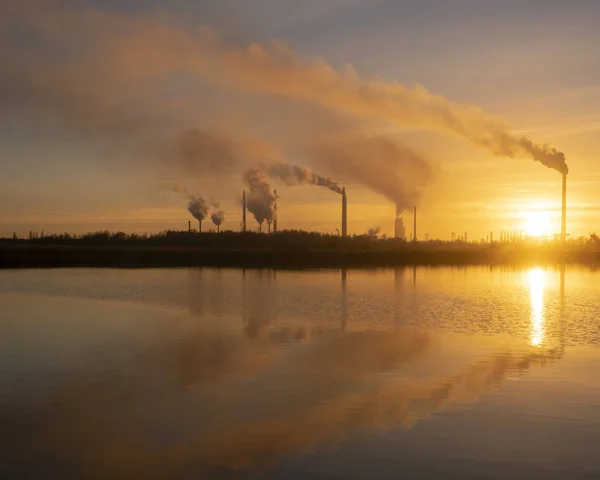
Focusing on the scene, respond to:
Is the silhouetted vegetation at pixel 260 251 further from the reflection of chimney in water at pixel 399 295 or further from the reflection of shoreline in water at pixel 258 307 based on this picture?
the reflection of shoreline in water at pixel 258 307

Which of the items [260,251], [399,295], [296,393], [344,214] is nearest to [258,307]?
[399,295]

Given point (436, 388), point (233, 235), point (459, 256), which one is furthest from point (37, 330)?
point (233, 235)

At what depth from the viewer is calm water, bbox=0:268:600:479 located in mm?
11016

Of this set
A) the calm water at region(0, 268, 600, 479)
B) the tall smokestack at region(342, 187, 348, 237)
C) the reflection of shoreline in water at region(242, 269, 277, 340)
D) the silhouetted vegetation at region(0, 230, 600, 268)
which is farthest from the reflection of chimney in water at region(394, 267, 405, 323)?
the tall smokestack at region(342, 187, 348, 237)

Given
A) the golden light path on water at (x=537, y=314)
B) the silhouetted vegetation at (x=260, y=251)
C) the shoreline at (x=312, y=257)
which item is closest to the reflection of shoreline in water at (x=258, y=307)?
the golden light path on water at (x=537, y=314)

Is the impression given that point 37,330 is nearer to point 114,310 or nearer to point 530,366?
point 114,310

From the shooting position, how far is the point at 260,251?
104 metres

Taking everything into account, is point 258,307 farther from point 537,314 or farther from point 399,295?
point 537,314

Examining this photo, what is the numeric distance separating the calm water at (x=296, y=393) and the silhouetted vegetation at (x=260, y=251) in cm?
5312

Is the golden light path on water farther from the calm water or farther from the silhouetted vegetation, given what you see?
the silhouetted vegetation

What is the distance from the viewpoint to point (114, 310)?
3098cm

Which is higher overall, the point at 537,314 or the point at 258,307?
the point at 258,307

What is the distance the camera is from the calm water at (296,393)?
434 inches

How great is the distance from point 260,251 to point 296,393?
88.7m
